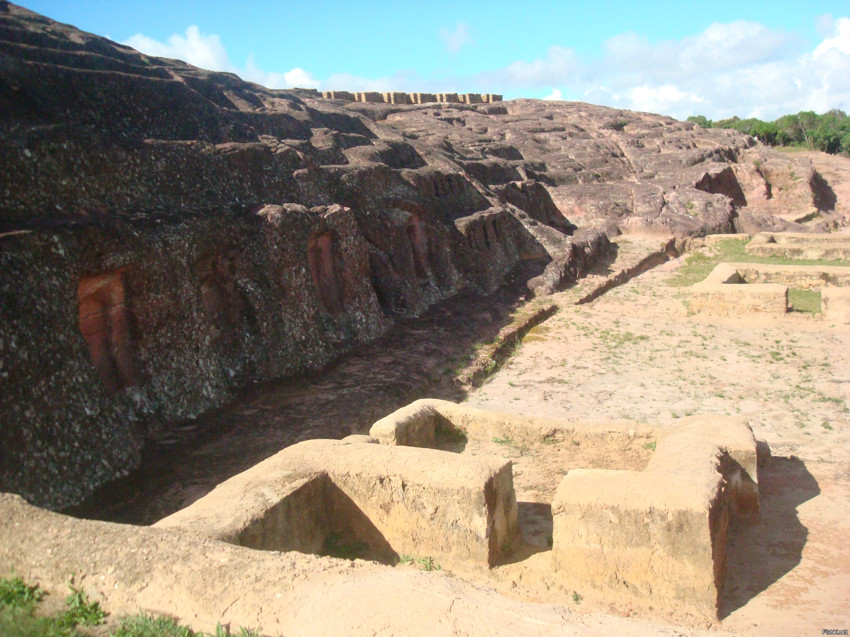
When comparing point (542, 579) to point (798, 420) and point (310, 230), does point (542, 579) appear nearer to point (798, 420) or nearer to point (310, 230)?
point (798, 420)

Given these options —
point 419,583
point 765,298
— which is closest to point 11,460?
point 419,583

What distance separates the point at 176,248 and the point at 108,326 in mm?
1642

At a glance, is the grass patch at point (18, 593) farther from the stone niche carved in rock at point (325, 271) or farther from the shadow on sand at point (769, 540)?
the stone niche carved in rock at point (325, 271)

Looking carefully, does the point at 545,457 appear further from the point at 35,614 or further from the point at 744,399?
the point at 35,614

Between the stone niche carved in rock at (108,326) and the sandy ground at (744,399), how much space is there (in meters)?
5.14

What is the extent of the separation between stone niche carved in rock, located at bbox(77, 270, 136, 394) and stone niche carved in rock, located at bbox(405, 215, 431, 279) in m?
9.38

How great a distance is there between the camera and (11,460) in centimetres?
682

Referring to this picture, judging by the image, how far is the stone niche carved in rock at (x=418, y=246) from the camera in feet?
59.6

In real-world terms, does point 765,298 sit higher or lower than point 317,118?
lower

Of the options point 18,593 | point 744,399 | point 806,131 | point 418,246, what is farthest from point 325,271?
point 806,131

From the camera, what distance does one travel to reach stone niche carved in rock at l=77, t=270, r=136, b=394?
9008 millimetres

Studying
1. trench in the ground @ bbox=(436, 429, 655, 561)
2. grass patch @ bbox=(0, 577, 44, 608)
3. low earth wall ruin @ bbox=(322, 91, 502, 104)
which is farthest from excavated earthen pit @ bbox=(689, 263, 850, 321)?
low earth wall ruin @ bbox=(322, 91, 502, 104)

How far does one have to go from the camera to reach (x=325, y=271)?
14.2 meters

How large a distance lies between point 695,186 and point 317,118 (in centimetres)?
1756
